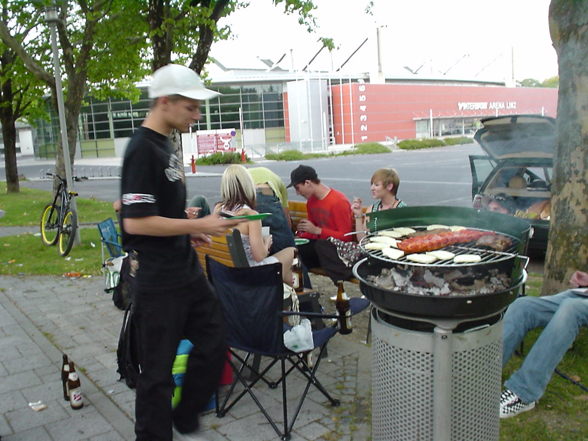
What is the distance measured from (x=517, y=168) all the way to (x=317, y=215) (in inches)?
158

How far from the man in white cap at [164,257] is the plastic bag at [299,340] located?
66 centimetres

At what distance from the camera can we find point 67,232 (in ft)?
29.4

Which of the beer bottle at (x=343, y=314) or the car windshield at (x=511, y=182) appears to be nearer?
the beer bottle at (x=343, y=314)

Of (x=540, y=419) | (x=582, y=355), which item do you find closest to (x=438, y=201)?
(x=582, y=355)

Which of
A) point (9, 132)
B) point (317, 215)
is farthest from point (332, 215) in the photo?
point (9, 132)

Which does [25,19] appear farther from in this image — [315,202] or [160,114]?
[160,114]

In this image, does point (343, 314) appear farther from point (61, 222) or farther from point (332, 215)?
point (61, 222)

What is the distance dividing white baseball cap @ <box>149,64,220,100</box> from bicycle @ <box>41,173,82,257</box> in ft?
22.2

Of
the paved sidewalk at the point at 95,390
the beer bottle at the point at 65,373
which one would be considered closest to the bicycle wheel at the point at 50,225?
the paved sidewalk at the point at 95,390

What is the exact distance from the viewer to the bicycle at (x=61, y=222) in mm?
8758

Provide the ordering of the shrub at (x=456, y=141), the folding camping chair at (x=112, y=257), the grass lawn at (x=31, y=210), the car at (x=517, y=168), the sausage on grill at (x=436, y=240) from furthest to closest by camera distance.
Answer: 1. the shrub at (x=456, y=141)
2. the grass lawn at (x=31, y=210)
3. the car at (x=517, y=168)
4. the folding camping chair at (x=112, y=257)
5. the sausage on grill at (x=436, y=240)

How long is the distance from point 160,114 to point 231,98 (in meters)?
56.9

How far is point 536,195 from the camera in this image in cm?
792

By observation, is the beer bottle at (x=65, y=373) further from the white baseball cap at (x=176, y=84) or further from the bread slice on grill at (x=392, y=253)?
the bread slice on grill at (x=392, y=253)
